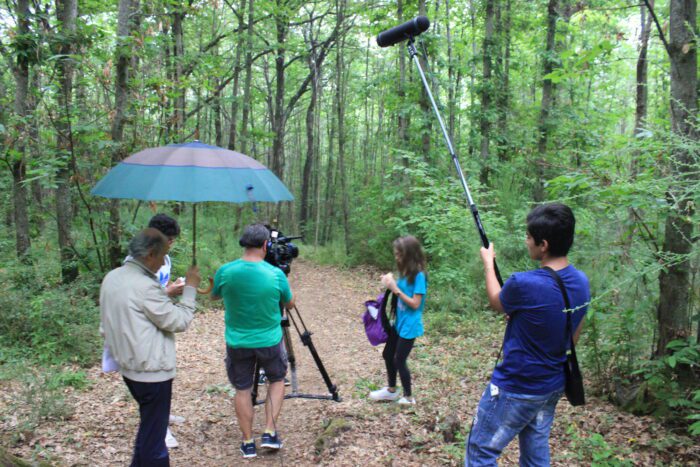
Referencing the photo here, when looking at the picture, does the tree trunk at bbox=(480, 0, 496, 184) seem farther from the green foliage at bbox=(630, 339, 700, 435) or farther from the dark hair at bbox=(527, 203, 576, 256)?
the dark hair at bbox=(527, 203, 576, 256)

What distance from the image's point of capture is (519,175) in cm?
1273

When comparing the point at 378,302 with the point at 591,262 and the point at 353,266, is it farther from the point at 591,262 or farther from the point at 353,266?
the point at 353,266

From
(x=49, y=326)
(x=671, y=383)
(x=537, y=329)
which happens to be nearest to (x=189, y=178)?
(x=537, y=329)

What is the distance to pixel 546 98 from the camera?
1210 centimetres

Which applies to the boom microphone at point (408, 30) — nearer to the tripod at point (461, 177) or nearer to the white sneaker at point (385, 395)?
the tripod at point (461, 177)

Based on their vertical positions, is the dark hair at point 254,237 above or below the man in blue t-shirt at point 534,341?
above

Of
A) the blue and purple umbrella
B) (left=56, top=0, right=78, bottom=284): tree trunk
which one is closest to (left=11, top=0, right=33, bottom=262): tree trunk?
(left=56, top=0, right=78, bottom=284): tree trunk

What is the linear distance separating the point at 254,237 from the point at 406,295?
1721 mm

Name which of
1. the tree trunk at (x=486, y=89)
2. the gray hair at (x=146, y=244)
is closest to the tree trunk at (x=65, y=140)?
the gray hair at (x=146, y=244)

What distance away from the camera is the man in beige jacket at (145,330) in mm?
2951

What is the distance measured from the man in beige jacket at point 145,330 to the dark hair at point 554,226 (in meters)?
2.37

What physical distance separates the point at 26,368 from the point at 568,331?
5.68 metres

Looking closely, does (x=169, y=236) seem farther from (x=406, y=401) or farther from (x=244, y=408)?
(x=406, y=401)

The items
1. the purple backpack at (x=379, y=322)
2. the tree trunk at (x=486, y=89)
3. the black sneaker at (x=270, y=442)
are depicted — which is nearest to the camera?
the black sneaker at (x=270, y=442)
